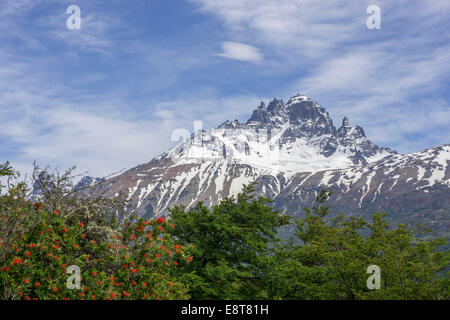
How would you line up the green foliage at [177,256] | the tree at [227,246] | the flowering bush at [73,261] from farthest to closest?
the tree at [227,246] < the green foliage at [177,256] < the flowering bush at [73,261]

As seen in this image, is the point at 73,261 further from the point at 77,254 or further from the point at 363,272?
the point at 363,272

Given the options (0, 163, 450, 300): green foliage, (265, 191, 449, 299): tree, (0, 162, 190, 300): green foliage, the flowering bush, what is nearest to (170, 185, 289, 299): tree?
(0, 163, 450, 300): green foliage

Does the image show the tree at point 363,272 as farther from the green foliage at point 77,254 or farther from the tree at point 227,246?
the green foliage at point 77,254

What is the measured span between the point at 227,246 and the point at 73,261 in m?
15.4

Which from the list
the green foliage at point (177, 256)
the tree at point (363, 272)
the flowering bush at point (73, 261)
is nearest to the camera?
the flowering bush at point (73, 261)

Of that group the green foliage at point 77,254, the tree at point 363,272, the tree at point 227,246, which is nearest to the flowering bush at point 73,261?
the green foliage at point 77,254

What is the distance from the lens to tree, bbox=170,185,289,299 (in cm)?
2308

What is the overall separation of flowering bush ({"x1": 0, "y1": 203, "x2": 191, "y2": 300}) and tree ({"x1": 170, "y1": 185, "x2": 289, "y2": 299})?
29.5ft

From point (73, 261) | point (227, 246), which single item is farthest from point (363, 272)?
point (73, 261)

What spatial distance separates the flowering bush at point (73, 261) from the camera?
416 inches

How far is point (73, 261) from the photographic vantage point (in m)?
11.4

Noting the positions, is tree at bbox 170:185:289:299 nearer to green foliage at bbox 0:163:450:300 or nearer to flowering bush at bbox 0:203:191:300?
green foliage at bbox 0:163:450:300

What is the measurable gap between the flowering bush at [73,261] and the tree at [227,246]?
29.5 ft
